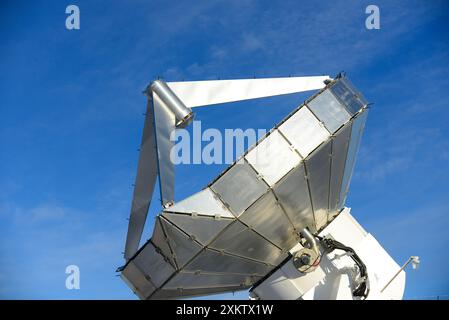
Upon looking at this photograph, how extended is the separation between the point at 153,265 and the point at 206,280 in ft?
9.04

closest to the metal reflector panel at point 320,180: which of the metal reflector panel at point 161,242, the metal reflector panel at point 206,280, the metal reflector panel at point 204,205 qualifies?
the metal reflector panel at point 204,205

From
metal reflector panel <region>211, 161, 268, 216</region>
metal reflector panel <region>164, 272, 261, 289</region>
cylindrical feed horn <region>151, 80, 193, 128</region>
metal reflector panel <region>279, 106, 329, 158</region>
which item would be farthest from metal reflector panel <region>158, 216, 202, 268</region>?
metal reflector panel <region>279, 106, 329, 158</region>

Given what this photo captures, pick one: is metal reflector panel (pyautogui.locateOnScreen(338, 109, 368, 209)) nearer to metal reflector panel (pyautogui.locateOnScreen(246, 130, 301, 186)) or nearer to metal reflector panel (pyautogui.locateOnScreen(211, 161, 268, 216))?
metal reflector panel (pyautogui.locateOnScreen(246, 130, 301, 186))

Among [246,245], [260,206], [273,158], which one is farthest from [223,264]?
[273,158]

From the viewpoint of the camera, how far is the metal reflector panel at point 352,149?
2766 centimetres

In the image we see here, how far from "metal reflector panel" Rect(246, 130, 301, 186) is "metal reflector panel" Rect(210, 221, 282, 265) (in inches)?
102

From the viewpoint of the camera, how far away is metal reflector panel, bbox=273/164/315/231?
25.4 m

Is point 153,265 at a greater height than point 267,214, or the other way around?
point 267,214

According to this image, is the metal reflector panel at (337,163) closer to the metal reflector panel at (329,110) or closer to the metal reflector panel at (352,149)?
the metal reflector panel at (329,110)

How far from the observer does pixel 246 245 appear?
88.7 ft

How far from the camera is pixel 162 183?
2469cm

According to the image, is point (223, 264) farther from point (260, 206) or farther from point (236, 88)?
point (236, 88)
